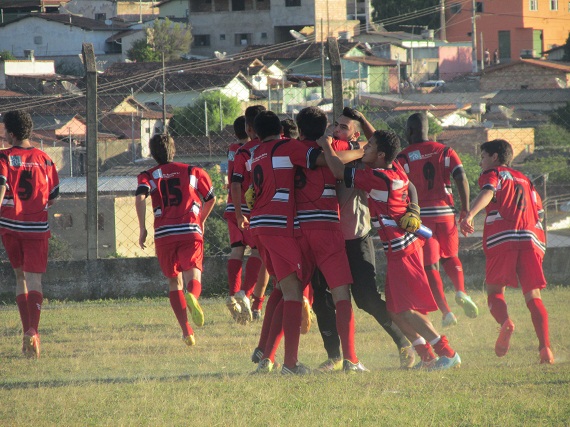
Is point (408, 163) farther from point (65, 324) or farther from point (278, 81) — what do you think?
point (278, 81)

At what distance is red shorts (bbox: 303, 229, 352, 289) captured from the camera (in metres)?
7.23

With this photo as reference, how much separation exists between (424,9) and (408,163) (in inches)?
3380

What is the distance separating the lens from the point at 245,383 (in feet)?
22.2

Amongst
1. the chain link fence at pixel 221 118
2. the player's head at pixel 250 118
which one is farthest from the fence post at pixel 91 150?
the player's head at pixel 250 118

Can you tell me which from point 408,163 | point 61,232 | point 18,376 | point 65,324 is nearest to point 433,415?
point 18,376

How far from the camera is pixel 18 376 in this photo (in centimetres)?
775

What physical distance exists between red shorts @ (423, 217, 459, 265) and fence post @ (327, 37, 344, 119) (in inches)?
113

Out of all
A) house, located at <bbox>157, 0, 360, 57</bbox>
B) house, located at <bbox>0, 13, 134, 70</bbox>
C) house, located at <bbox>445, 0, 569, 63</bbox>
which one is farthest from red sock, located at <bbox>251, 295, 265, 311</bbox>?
house, located at <bbox>445, 0, 569, 63</bbox>

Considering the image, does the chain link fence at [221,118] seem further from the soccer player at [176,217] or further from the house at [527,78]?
the soccer player at [176,217]

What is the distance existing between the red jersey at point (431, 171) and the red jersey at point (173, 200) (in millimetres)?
2147

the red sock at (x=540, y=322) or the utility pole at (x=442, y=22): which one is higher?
the utility pole at (x=442, y=22)

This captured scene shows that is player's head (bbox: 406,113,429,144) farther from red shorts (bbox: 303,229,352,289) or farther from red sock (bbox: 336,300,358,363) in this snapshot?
red sock (bbox: 336,300,358,363)

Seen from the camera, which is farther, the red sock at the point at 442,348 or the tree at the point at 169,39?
the tree at the point at 169,39

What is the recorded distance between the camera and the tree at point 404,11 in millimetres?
93438
